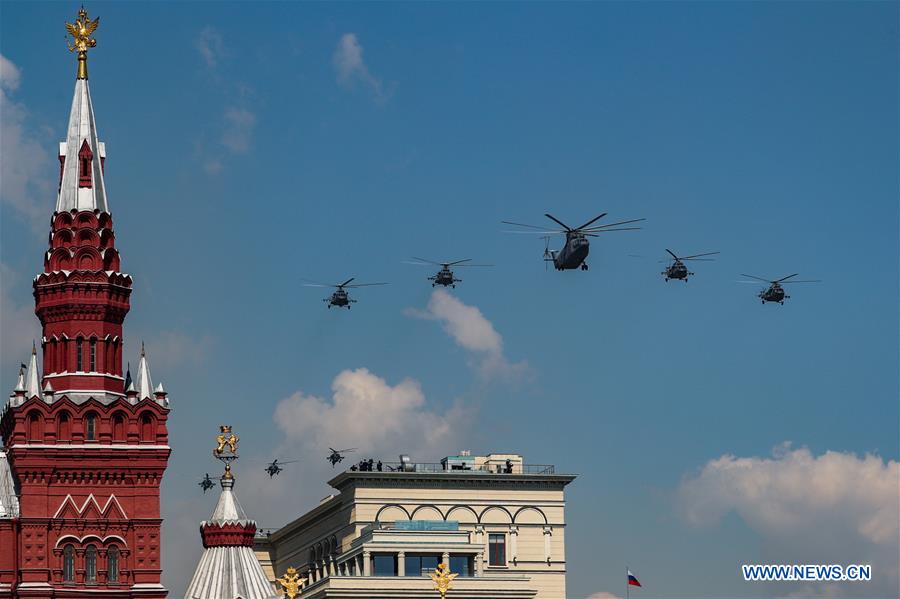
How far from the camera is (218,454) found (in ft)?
513

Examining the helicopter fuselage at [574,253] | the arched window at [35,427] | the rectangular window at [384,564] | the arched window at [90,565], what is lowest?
the arched window at [90,565]

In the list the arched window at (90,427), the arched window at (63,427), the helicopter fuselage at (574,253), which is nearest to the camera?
the arched window at (63,427)

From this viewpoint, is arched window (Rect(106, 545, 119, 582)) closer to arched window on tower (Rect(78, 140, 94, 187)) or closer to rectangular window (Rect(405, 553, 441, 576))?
arched window on tower (Rect(78, 140, 94, 187))

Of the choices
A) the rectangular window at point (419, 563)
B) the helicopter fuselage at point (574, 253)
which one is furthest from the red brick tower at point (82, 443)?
the rectangular window at point (419, 563)

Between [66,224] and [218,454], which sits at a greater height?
[66,224]

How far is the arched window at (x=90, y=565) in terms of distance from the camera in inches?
5960

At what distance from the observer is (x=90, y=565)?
15150 centimetres

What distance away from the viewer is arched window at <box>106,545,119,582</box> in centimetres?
15162

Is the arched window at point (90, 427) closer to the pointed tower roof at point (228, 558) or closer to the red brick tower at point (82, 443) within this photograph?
the red brick tower at point (82, 443)

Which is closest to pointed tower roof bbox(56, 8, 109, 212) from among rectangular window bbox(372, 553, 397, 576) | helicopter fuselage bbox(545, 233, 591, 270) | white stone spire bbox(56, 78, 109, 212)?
white stone spire bbox(56, 78, 109, 212)

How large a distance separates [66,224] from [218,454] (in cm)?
1786

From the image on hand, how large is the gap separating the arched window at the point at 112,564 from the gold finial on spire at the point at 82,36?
32.2 m

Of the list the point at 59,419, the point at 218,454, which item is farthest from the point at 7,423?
the point at 218,454

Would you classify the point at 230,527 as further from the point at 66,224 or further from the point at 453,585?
the point at 453,585
